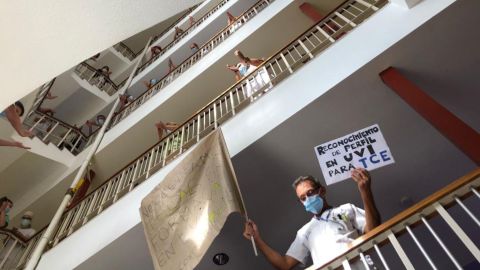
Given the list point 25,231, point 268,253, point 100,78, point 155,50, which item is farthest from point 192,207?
point 155,50

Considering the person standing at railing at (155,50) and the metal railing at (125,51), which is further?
the metal railing at (125,51)

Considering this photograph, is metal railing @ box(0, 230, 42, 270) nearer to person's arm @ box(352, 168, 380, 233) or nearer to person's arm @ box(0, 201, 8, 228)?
person's arm @ box(0, 201, 8, 228)

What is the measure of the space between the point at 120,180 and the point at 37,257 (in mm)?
1692

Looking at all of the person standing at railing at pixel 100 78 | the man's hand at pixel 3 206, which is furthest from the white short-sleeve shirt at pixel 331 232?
the person standing at railing at pixel 100 78

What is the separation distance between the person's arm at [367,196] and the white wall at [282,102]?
1.40 m

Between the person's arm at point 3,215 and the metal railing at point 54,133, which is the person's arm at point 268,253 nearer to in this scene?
the person's arm at point 3,215

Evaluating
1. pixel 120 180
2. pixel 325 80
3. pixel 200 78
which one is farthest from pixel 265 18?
pixel 120 180

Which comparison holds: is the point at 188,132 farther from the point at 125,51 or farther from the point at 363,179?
the point at 125,51

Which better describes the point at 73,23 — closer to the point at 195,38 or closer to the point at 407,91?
the point at 407,91

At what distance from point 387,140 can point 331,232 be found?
5.82 feet

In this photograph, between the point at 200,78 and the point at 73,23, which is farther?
the point at 200,78

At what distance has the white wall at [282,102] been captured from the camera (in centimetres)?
328

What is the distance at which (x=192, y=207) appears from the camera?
2.92 m

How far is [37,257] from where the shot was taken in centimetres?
367
